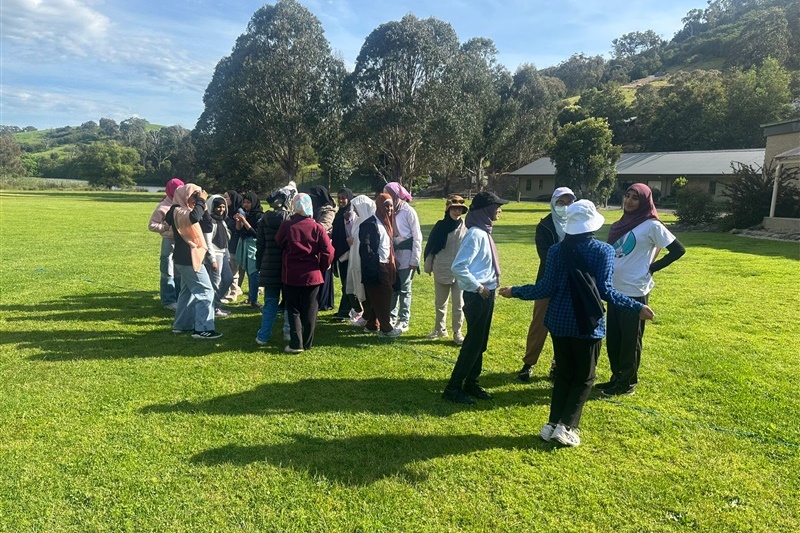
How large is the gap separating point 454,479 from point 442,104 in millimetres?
36179

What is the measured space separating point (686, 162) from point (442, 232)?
42967 millimetres

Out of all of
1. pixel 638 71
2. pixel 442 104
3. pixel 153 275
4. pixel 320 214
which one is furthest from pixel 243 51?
pixel 638 71

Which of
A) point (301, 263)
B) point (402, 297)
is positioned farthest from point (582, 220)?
point (402, 297)

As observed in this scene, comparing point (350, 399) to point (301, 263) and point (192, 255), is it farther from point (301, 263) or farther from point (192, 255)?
point (192, 255)

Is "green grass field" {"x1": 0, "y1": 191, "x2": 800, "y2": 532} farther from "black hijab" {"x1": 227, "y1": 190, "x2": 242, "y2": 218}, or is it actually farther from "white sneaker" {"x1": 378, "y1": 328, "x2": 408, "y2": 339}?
"black hijab" {"x1": 227, "y1": 190, "x2": 242, "y2": 218}

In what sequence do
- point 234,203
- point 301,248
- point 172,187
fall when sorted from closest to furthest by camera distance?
point 301,248
point 172,187
point 234,203

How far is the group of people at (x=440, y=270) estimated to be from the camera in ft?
12.0

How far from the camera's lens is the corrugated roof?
122 feet

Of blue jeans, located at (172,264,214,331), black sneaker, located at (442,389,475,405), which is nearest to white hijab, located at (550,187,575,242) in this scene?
black sneaker, located at (442,389,475,405)

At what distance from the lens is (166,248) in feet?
24.5

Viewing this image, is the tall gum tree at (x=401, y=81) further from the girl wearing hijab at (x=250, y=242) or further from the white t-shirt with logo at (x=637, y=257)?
the white t-shirt with logo at (x=637, y=257)

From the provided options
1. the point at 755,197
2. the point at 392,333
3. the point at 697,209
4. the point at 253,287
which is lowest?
the point at 392,333

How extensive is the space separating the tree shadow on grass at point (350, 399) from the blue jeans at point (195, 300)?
1.88 m

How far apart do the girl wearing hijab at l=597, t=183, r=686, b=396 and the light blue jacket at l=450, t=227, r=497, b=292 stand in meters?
1.26
